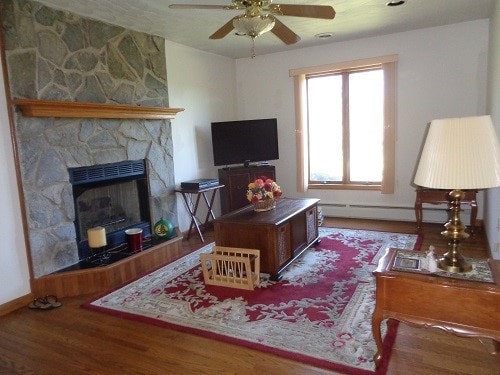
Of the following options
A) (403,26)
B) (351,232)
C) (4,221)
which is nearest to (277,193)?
(351,232)

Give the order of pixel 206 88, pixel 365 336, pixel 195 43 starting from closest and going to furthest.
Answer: pixel 365 336 < pixel 195 43 < pixel 206 88

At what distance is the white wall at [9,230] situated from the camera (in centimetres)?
282

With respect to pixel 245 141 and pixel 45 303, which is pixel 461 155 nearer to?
pixel 45 303

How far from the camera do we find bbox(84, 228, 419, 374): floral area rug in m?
2.18

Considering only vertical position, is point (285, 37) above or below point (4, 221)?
above

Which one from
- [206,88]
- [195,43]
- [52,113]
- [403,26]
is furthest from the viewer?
[206,88]

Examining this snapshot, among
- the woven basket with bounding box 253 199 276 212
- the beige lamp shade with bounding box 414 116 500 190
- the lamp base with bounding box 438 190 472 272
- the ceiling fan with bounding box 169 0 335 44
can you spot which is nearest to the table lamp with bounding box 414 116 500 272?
the beige lamp shade with bounding box 414 116 500 190

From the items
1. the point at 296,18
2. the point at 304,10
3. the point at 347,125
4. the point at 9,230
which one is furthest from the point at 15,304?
the point at 347,125

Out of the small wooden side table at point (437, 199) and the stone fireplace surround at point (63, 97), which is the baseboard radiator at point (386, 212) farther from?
the stone fireplace surround at point (63, 97)

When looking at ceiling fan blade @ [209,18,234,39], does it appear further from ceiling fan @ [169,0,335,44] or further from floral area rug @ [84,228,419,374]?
floral area rug @ [84,228,419,374]

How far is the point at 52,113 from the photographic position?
305cm

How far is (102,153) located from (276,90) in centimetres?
304

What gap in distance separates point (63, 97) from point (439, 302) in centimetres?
338

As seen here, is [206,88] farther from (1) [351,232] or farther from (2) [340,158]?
(1) [351,232]
